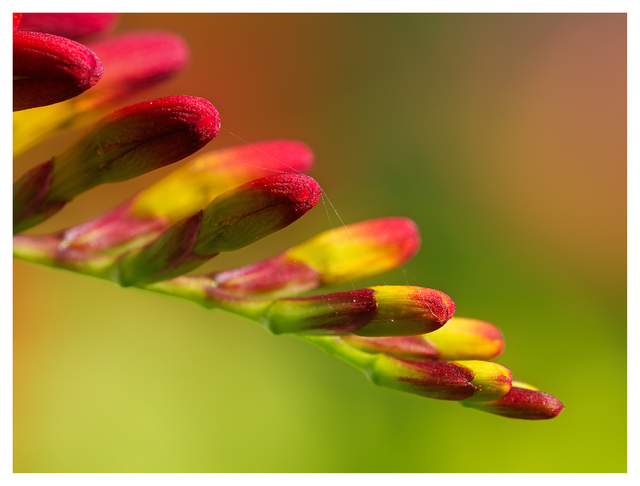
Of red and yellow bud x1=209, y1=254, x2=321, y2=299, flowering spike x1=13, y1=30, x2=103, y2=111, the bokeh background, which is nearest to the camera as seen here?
flowering spike x1=13, y1=30, x2=103, y2=111

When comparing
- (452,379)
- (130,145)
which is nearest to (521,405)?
(452,379)

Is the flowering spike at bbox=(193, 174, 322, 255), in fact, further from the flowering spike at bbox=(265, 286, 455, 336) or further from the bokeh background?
the bokeh background

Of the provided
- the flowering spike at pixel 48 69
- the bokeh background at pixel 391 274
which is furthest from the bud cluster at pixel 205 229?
the bokeh background at pixel 391 274

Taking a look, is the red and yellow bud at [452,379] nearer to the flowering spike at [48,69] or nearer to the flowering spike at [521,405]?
the flowering spike at [521,405]

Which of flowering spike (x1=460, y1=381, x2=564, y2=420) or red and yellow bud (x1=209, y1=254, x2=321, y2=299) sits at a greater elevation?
red and yellow bud (x1=209, y1=254, x2=321, y2=299)

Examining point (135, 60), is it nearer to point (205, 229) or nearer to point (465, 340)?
point (205, 229)

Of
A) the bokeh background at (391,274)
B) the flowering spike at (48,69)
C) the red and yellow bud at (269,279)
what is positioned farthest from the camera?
the bokeh background at (391,274)

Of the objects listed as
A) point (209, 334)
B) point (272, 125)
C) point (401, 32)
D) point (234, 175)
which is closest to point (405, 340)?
point (234, 175)

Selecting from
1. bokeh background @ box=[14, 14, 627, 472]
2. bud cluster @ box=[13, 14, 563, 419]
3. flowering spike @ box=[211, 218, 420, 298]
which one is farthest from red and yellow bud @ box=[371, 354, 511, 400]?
bokeh background @ box=[14, 14, 627, 472]
